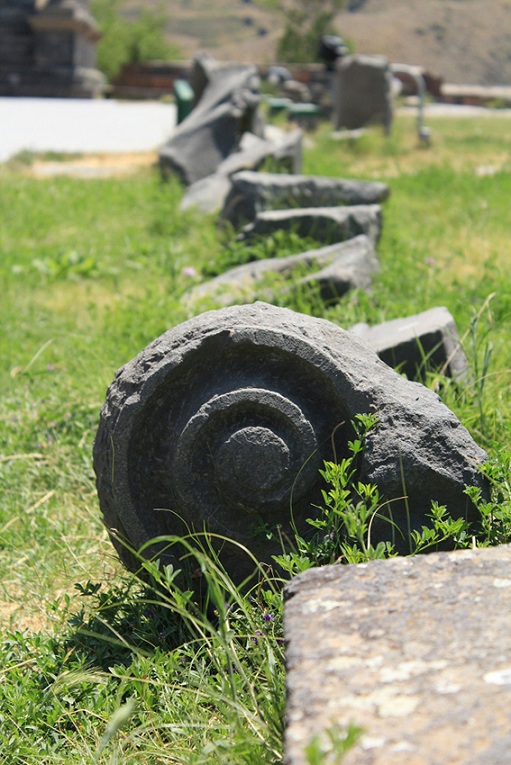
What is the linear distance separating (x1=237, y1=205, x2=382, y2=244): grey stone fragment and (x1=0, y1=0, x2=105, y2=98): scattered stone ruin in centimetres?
1571

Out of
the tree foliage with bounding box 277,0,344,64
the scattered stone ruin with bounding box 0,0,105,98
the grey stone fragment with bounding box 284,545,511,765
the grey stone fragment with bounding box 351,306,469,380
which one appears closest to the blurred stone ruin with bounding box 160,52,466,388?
the grey stone fragment with bounding box 351,306,469,380

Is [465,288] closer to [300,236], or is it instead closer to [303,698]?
[300,236]

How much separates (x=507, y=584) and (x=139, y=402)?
1028mm

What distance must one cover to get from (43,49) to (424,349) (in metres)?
18.8

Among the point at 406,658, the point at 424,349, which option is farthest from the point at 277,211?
the point at 406,658

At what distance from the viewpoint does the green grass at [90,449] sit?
6.77 feet

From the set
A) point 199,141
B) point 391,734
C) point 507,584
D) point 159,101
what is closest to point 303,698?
point 391,734

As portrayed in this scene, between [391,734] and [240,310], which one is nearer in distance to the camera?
[391,734]

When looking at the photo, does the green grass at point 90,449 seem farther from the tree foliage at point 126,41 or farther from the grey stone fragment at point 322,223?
the tree foliage at point 126,41

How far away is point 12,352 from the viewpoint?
4.71 m

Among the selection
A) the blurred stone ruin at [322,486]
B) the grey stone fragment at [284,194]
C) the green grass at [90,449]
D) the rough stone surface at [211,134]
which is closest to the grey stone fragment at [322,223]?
the green grass at [90,449]

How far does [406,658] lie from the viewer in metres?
1.61

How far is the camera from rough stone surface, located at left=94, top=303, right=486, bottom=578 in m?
2.32

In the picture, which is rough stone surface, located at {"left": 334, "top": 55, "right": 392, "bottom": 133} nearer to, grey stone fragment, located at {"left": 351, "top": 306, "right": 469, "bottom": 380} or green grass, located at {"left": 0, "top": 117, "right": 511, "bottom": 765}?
green grass, located at {"left": 0, "top": 117, "right": 511, "bottom": 765}
